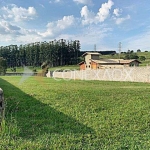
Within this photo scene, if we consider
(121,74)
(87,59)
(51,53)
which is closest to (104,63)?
(87,59)

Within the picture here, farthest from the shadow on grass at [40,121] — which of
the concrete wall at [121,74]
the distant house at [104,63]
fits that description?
the distant house at [104,63]

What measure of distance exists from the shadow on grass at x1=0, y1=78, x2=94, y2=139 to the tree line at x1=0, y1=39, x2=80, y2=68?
5436cm

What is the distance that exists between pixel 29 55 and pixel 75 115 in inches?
2448

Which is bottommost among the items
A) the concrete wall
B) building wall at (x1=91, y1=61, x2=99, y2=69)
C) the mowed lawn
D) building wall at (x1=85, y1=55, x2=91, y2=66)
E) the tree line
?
the mowed lawn

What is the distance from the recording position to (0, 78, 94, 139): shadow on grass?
3652 millimetres

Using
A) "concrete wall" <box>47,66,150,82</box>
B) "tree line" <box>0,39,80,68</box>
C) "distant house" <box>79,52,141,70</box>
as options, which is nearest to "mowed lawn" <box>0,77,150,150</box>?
"concrete wall" <box>47,66,150,82</box>

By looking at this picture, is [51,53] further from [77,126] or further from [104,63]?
[77,126]

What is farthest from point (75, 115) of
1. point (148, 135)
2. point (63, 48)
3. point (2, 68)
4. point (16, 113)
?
point (63, 48)

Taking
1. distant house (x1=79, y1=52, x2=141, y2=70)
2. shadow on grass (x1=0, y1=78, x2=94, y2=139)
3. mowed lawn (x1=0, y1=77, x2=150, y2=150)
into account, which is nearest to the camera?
mowed lawn (x1=0, y1=77, x2=150, y2=150)

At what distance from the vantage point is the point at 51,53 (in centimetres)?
6169

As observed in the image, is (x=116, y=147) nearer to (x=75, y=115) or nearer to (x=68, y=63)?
(x=75, y=115)

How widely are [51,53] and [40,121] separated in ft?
191

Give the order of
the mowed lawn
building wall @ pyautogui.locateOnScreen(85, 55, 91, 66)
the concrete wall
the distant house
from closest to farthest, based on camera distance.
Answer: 1. the mowed lawn
2. the concrete wall
3. the distant house
4. building wall @ pyautogui.locateOnScreen(85, 55, 91, 66)

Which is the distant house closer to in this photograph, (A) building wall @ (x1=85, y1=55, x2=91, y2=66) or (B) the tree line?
(A) building wall @ (x1=85, y1=55, x2=91, y2=66)
